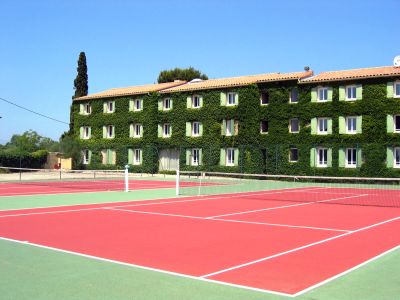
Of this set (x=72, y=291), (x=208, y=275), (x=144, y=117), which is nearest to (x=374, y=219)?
(x=208, y=275)

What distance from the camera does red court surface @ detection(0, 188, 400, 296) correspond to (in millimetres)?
7602

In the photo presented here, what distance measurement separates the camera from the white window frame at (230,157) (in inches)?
1960

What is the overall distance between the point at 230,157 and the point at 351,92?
13132mm

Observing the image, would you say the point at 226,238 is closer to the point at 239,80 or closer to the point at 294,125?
the point at 294,125

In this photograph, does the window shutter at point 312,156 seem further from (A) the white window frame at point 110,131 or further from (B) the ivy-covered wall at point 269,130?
(A) the white window frame at point 110,131

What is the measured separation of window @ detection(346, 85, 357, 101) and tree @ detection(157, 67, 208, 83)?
38.3m

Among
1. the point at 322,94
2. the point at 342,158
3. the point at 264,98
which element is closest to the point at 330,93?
the point at 322,94

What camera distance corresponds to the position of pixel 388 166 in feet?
134

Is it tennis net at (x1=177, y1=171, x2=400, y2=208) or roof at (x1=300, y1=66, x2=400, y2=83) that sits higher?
roof at (x1=300, y1=66, x2=400, y2=83)

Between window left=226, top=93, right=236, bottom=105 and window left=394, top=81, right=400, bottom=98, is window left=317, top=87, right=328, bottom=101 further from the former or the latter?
window left=226, top=93, right=236, bottom=105

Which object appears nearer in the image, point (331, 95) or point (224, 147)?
point (331, 95)

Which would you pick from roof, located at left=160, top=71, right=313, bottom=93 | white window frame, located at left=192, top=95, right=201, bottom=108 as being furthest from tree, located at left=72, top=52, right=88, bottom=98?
white window frame, located at left=192, top=95, right=201, bottom=108

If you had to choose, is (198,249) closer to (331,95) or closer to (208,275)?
(208,275)

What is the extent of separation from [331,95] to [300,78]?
10.9ft
